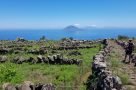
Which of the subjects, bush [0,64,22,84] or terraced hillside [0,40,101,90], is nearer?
bush [0,64,22,84]

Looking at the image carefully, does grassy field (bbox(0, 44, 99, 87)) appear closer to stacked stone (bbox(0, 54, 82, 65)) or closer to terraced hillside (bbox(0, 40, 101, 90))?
terraced hillside (bbox(0, 40, 101, 90))

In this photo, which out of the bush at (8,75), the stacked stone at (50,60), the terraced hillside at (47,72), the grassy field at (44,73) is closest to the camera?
the bush at (8,75)

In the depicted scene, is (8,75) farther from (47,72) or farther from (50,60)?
(50,60)

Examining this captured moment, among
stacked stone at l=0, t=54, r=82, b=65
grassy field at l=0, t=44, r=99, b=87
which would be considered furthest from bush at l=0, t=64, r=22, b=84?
stacked stone at l=0, t=54, r=82, b=65

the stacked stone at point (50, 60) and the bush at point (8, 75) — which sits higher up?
the bush at point (8, 75)

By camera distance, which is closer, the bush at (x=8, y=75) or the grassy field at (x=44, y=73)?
the bush at (x=8, y=75)

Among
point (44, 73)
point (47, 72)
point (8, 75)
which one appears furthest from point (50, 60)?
point (8, 75)

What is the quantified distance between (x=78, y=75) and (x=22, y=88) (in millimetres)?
13472

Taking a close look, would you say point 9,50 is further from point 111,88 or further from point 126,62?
point 111,88

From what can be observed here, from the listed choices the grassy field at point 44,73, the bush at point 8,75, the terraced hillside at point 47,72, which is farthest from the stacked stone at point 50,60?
the bush at point 8,75

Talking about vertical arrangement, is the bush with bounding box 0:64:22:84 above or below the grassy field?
above

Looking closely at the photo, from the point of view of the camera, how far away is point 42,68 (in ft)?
144

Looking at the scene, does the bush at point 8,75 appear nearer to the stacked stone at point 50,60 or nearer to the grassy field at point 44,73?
the grassy field at point 44,73

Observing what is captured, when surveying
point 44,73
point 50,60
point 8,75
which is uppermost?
point 8,75
